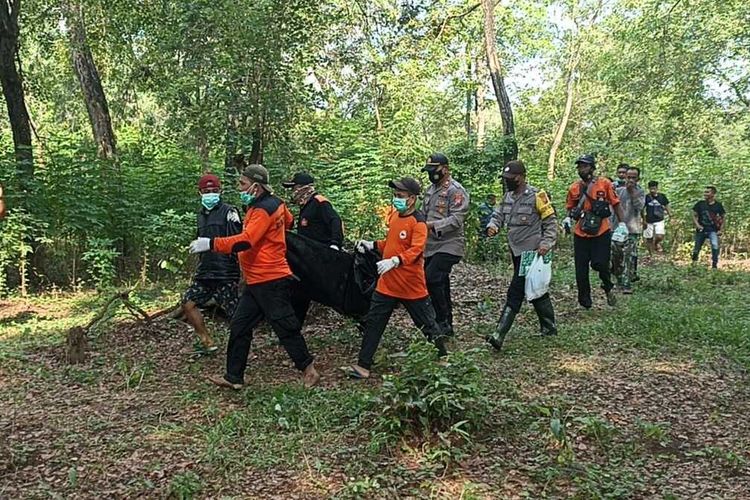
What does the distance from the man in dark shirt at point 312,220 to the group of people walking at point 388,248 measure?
0.03ft

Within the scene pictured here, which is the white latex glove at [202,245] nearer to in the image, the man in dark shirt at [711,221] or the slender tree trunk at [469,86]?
the slender tree trunk at [469,86]

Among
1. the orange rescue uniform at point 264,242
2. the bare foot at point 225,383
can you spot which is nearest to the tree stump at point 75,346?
the bare foot at point 225,383

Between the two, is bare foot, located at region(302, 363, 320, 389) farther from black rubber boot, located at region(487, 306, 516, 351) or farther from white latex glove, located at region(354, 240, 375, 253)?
black rubber boot, located at region(487, 306, 516, 351)

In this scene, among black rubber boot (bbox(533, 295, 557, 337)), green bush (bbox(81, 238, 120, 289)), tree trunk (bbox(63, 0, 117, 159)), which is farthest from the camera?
tree trunk (bbox(63, 0, 117, 159))

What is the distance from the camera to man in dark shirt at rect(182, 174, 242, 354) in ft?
20.7

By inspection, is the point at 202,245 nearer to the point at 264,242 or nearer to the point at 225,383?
the point at 264,242

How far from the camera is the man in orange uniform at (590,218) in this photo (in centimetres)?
822

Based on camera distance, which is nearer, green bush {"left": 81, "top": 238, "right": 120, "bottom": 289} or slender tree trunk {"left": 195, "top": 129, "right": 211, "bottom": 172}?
green bush {"left": 81, "top": 238, "right": 120, "bottom": 289}

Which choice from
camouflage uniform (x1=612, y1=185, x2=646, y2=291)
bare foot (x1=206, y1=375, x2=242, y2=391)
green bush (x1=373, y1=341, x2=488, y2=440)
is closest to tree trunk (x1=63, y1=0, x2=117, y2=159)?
bare foot (x1=206, y1=375, x2=242, y2=391)

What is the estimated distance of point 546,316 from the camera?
7.36m

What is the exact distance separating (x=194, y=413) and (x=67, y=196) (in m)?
7.14

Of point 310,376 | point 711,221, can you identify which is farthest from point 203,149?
point 711,221

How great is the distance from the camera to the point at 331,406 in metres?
5.21

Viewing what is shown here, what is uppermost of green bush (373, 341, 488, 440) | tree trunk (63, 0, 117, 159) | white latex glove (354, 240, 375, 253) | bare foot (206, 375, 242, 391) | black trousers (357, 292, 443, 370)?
tree trunk (63, 0, 117, 159)
